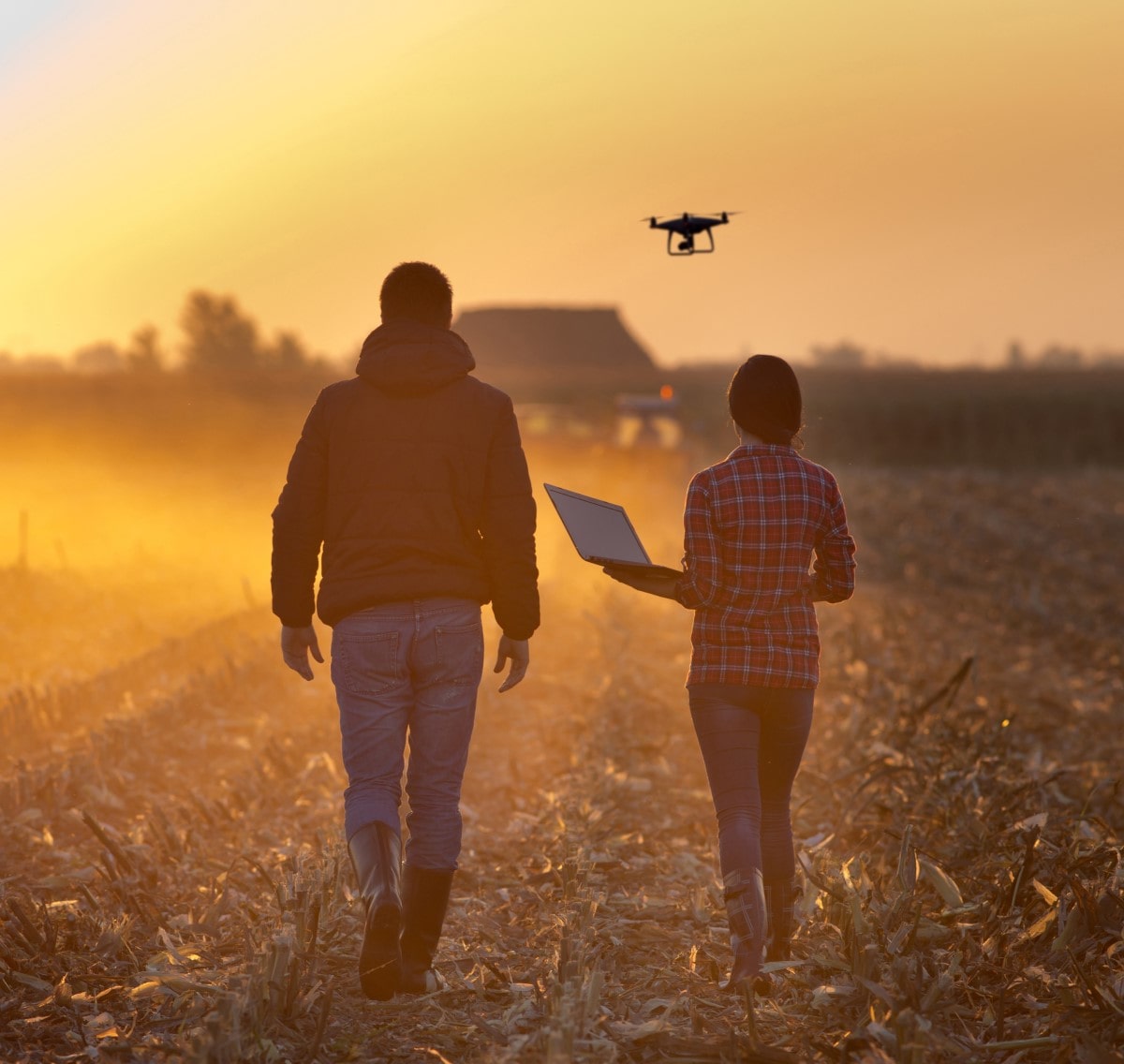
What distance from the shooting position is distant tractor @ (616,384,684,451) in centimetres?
2589

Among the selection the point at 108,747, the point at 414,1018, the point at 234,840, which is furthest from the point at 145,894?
the point at 108,747

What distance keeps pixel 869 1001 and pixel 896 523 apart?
63.6 feet

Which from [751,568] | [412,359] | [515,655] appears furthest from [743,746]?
[412,359]

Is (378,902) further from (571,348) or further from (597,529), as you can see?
(571,348)

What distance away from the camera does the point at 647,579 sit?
4738 mm

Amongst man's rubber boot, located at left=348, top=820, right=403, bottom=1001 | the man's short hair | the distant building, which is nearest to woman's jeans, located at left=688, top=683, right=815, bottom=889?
man's rubber boot, located at left=348, top=820, right=403, bottom=1001

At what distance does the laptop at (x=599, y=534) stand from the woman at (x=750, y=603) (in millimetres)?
54

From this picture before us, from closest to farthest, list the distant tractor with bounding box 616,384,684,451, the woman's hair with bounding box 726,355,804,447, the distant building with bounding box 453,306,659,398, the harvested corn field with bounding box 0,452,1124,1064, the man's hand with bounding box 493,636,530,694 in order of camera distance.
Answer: the harvested corn field with bounding box 0,452,1124,1064, the woman's hair with bounding box 726,355,804,447, the man's hand with bounding box 493,636,530,694, the distant tractor with bounding box 616,384,684,451, the distant building with bounding box 453,306,659,398

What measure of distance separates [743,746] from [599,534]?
88cm

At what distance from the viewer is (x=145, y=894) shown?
6258mm

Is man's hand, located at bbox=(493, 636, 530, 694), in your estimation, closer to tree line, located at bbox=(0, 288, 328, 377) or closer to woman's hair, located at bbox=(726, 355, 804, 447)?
woman's hair, located at bbox=(726, 355, 804, 447)

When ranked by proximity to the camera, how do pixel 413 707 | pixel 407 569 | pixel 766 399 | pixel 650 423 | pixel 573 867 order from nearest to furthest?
pixel 407 569 < pixel 766 399 < pixel 413 707 < pixel 573 867 < pixel 650 423

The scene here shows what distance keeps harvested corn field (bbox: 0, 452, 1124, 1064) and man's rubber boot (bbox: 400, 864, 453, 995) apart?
120mm

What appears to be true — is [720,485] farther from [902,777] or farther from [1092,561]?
[1092,561]
